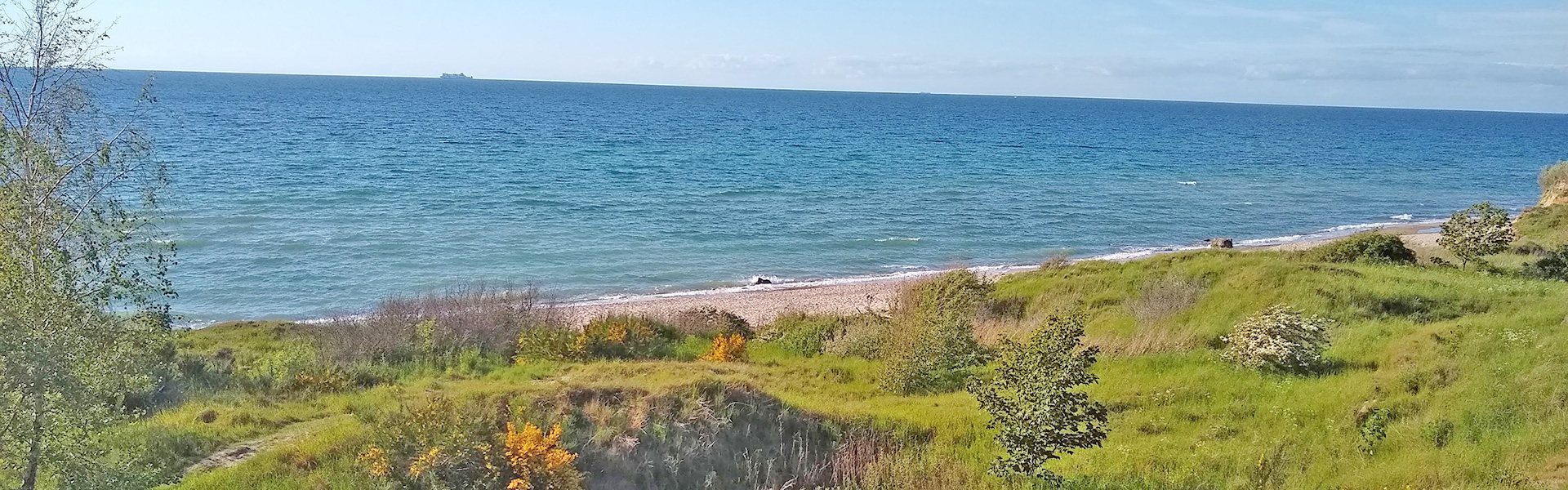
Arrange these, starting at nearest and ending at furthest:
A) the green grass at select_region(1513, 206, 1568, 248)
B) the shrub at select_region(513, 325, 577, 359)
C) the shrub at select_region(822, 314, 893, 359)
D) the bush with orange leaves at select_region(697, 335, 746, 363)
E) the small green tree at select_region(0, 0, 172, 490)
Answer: the small green tree at select_region(0, 0, 172, 490), the shrub at select_region(513, 325, 577, 359), the bush with orange leaves at select_region(697, 335, 746, 363), the shrub at select_region(822, 314, 893, 359), the green grass at select_region(1513, 206, 1568, 248)

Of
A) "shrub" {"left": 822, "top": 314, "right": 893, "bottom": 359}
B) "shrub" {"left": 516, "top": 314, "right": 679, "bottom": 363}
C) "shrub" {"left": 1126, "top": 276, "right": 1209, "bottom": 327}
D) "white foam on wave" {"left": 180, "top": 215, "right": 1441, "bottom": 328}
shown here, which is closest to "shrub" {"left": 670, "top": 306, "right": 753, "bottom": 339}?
"shrub" {"left": 516, "top": 314, "right": 679, "bottom": 363}

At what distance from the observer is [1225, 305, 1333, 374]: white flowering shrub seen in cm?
1468

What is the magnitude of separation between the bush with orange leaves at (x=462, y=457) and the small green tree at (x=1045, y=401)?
4.95m

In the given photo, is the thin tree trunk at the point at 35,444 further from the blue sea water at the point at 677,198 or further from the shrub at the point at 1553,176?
the shrub at the point at 1553,176

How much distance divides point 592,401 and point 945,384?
23.7 ft

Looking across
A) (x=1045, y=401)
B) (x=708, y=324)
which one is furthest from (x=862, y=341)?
(x=1045, y=401)

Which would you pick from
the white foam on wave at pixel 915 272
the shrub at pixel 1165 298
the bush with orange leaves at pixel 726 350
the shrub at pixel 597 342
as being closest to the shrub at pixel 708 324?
the shrub at pixel 597 342

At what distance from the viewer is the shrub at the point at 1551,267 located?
21.9m

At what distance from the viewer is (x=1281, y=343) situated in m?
→ 14.8

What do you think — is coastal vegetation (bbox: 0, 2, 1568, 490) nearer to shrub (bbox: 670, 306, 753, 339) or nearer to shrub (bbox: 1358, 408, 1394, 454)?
shrub (bbox: 1358, 408, 1394, 454)

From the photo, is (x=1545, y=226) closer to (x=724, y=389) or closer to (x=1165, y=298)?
(x=1165, y=298)

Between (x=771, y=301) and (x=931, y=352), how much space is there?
14.0 m

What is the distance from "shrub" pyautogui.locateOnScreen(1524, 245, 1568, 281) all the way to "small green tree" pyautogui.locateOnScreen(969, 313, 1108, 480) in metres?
19.4

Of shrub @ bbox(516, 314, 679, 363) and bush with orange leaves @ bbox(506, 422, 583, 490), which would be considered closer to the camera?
bush with orange leaves @ bbox(506, 422, 583, 490)
